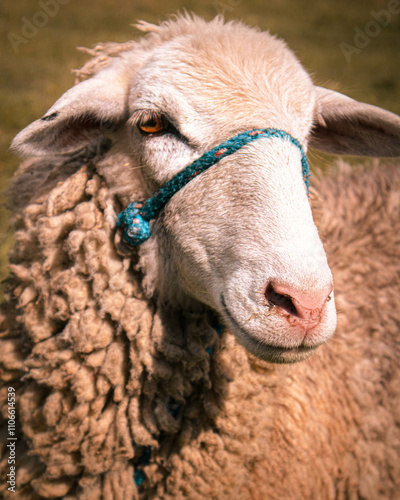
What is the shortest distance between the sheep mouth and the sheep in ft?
0.04

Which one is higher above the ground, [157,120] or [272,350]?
[157,120]

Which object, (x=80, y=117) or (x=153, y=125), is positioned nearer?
(x=153, y=125)

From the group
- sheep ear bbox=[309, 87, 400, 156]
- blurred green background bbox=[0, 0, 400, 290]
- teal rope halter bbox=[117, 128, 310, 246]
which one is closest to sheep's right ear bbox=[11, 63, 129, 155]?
teal rope halter bbox=[117, 128, 310, 246]

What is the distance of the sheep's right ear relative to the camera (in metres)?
1.81

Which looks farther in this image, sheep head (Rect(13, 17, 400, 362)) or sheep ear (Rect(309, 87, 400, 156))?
sheep ear (Rect(309, 87, 400, 156))

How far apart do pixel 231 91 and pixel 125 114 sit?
0.51 meters

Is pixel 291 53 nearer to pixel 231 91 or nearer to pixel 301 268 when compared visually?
pixel 231 91

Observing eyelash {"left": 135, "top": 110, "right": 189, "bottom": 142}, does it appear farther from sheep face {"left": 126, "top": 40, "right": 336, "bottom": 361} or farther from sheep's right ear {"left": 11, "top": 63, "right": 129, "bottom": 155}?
sheep's right ear {"left": 11, "top": 63, "right": 129, "bottom": 155}

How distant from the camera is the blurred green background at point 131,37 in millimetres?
7914

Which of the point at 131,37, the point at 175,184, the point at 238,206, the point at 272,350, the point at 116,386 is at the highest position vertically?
the point at 238,206

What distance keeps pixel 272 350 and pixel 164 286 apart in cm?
63

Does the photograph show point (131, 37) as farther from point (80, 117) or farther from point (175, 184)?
point (175, 184)

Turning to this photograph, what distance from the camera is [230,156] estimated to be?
5.50ft

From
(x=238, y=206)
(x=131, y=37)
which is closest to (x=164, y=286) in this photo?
(x=238, y=206)
